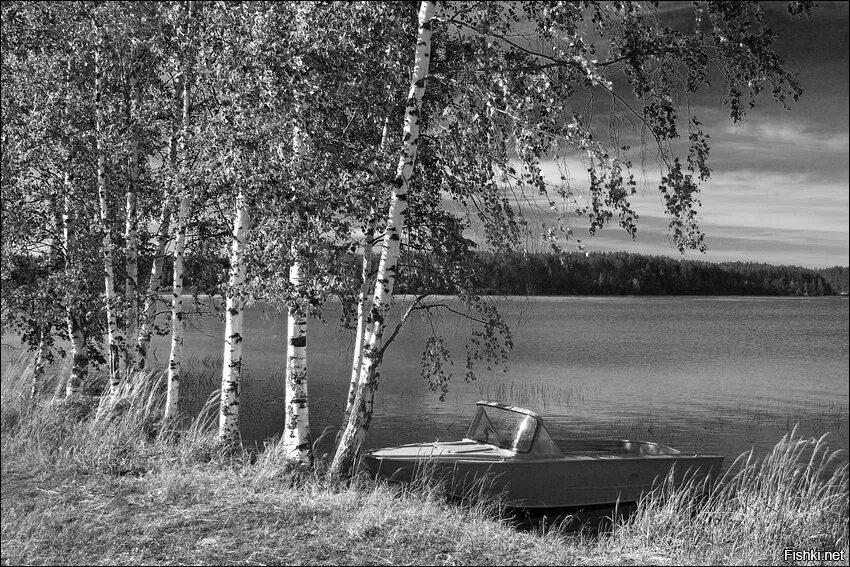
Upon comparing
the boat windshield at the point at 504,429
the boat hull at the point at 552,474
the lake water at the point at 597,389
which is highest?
the boat windshield at the point at 504,429

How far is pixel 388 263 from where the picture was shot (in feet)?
30.1

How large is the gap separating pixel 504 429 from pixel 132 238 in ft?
25.0

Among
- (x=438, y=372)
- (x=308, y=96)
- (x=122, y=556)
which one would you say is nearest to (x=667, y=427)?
(x=438, y=372)

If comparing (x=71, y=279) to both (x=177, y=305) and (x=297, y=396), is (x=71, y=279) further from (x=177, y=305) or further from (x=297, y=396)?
(x=297, y=396)

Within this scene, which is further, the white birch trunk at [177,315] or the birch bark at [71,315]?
the birch bark at [71,315]

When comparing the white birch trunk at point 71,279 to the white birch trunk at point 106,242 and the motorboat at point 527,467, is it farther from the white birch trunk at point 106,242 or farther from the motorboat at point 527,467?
the motorboat at point 527,467

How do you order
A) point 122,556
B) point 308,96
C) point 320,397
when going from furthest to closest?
point 320,397 < point 308,96 < point 122,556

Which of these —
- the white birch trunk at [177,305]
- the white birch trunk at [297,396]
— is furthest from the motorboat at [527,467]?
the white birch trunk at [177,305]

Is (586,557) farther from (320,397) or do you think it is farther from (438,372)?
(320,397)

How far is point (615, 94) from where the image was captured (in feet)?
Result: 28.1

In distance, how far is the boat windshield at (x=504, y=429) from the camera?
37.6 ft

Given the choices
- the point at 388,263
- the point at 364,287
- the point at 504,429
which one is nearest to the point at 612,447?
the point at 504,429

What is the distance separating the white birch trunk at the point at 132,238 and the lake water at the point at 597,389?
2.57 metres

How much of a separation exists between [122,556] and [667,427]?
17.7m
